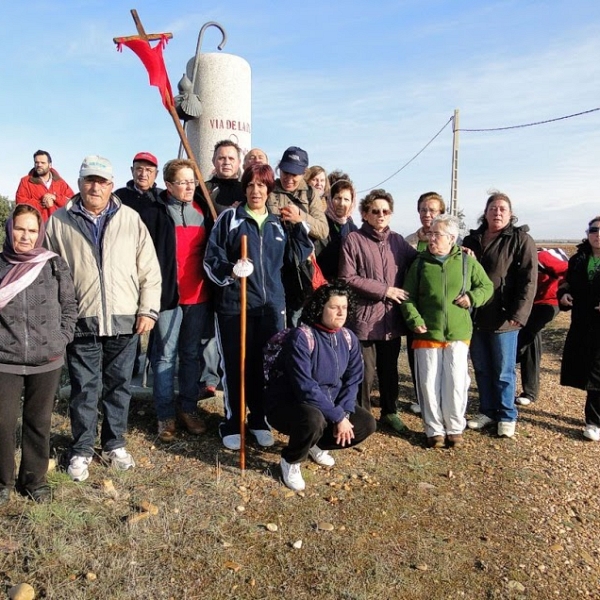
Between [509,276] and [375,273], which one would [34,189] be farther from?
[509,276]

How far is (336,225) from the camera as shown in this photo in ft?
17.1

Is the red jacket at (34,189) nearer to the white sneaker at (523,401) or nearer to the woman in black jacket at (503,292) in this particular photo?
the woman in black jacket at (503,292)

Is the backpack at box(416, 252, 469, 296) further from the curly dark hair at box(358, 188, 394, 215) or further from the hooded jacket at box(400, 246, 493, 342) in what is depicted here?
the curly dark hair at box(358, 188, 394, 215)

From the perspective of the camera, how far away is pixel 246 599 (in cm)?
272

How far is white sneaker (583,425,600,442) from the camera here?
4.94 metres

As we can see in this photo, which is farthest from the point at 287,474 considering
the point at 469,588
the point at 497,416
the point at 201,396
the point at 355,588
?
the point at 497,416

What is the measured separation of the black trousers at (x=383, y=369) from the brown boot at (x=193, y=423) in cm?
135

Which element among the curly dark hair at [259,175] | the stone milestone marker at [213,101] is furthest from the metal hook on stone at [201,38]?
the curly dark hair at [259,175]

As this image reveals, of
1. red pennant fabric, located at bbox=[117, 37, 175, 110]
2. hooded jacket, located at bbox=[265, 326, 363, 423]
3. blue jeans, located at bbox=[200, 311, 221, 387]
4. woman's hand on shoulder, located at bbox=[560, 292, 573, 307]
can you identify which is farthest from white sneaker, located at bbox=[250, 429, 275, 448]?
woman's hand on shoulder, located at bbox=[560, 292, 573, 307]

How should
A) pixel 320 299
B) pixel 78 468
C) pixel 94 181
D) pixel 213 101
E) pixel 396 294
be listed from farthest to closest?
pixel 213 101, pixel 396 294, pixel 320 299, pixel 78 468, pixel 94 181

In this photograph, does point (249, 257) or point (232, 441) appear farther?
point (232, 441)

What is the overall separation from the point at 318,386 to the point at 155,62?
293 centimetres

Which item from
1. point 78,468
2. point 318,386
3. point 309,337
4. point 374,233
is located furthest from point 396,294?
point 78,468

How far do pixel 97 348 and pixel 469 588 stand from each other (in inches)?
105
